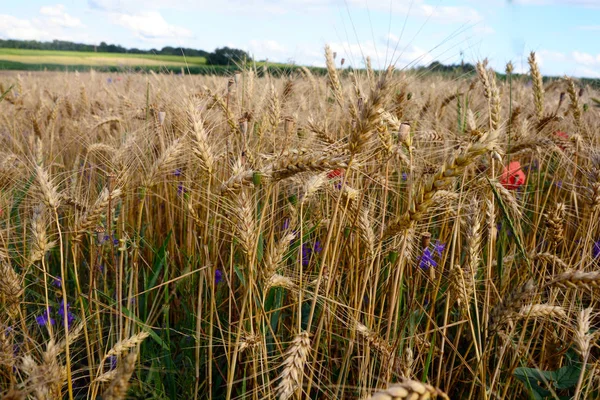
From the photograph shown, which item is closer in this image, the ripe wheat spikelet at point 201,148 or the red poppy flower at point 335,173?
the ripe wheat spikelet at point 201,148

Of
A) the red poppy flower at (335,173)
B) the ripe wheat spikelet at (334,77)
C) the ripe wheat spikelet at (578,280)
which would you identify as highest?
the ripe wheat spikelet at (334,77)

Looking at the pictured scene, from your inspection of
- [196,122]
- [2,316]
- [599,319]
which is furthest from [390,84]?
[599,319]

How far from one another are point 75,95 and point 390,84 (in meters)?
4.59

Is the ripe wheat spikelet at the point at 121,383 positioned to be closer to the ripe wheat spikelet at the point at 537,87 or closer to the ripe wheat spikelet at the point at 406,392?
the ripe wheat spikelet at the point at 406,392

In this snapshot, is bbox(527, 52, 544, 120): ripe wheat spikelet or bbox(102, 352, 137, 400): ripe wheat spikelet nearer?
bbox(102, 352, 137, 400): ripe wheat spikelet

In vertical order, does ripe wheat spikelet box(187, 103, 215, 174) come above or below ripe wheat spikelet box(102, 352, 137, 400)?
above

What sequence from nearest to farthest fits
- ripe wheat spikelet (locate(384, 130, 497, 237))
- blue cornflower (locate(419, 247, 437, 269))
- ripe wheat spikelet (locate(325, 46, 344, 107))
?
1. ripe wheat spikelet (locate(384, 130, 497, 237))
2. blue cornflower (locate(419, 247, 437, 269))
3. ripe wheat spikelet (locate(325, 46, 344, 107))

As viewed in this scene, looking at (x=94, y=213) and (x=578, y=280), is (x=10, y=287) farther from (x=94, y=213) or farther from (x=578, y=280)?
(x=578, y=280)

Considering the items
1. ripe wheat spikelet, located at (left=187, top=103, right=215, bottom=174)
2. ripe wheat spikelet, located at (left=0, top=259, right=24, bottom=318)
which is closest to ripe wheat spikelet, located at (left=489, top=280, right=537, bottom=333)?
ripe wheat spikelet, located at (left=187, top=103, right=215, bottom=174)

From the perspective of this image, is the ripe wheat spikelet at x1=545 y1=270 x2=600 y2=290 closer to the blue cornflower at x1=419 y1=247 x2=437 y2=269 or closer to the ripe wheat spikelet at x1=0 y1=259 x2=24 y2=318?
the blue cornflower at x1=419 y1=247 x2=437 y2=269

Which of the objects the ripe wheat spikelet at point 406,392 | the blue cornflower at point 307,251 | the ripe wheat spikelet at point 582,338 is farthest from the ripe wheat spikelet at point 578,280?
the blue cornflower at point 307,251

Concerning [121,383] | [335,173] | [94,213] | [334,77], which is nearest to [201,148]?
[94,213]

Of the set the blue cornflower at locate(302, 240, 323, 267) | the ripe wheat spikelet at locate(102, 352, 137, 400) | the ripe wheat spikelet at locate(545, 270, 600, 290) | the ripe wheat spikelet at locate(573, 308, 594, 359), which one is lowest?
the blue cornflower at locate(302, 240, 323, 267)

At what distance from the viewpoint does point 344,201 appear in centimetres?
149
